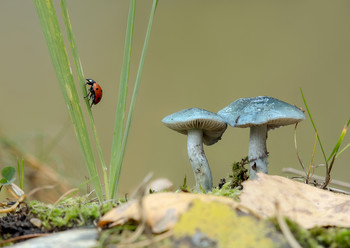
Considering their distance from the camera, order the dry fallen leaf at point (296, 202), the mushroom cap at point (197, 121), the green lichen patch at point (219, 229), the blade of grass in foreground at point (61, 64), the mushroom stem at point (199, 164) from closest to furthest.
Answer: the green lichen patch at point (219, 229) < the dry fallen leaf at point (296, 202) < the blade of grass in foreground at point (61, 64) < the mushroom cap at point (197, 121) < the mushroom stem at point (199, 164)

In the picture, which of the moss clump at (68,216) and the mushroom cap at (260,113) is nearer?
the moss clump at (68,216)

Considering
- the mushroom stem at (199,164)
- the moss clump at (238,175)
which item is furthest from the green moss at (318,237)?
the mushroom stem at (199,164)

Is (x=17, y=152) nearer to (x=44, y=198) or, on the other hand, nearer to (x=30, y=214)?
(x=44, y=198)

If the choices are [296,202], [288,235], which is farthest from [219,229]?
[296,202]

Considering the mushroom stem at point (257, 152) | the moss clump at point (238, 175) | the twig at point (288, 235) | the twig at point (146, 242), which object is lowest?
the moss clump at point (238, 175)

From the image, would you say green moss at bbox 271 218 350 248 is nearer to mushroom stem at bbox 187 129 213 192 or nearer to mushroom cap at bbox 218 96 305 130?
mushroom cap at bbox 218 96 305 130

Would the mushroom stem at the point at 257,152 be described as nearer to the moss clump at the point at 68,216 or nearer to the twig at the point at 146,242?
the moss clump at the point at 68,216

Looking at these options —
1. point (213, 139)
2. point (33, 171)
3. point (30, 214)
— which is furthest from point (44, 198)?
point (30, 214)
